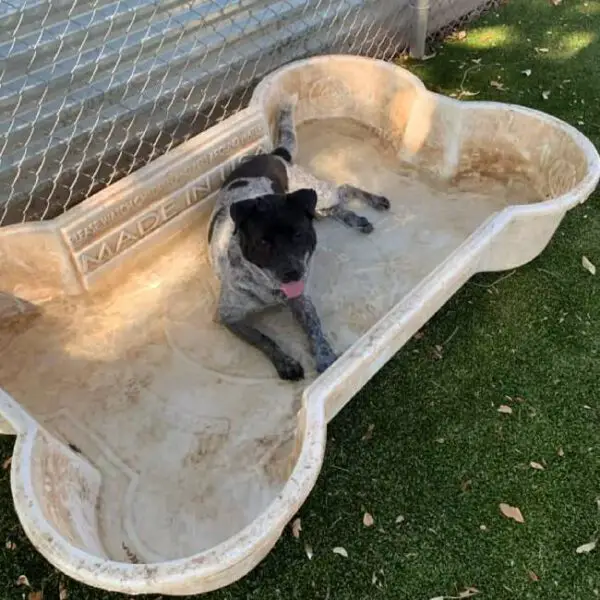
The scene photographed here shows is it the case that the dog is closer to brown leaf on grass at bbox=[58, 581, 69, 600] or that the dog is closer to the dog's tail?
the dog's tail

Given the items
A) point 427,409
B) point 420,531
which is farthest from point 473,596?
point 427,409

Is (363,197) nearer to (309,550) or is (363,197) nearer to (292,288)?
(292,288)

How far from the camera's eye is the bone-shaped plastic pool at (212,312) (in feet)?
9.24

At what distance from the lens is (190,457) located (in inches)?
129

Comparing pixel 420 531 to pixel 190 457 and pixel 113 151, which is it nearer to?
pixel 190 457

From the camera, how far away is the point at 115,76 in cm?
426

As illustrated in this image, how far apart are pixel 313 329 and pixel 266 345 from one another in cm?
27

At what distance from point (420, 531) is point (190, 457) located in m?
1.14

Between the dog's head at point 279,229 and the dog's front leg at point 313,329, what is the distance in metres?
0.40

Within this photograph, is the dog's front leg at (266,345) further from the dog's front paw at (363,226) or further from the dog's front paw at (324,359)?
the dog's front paw at (363,226)

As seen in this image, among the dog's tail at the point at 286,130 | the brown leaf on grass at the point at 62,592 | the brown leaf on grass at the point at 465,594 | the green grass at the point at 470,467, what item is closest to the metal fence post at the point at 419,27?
the dog's tail at the point at 286,130

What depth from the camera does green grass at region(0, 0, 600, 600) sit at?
2.86 meters

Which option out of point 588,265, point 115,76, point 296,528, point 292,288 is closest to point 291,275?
point 292,288

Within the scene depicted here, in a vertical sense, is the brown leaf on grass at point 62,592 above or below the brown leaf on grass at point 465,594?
above
